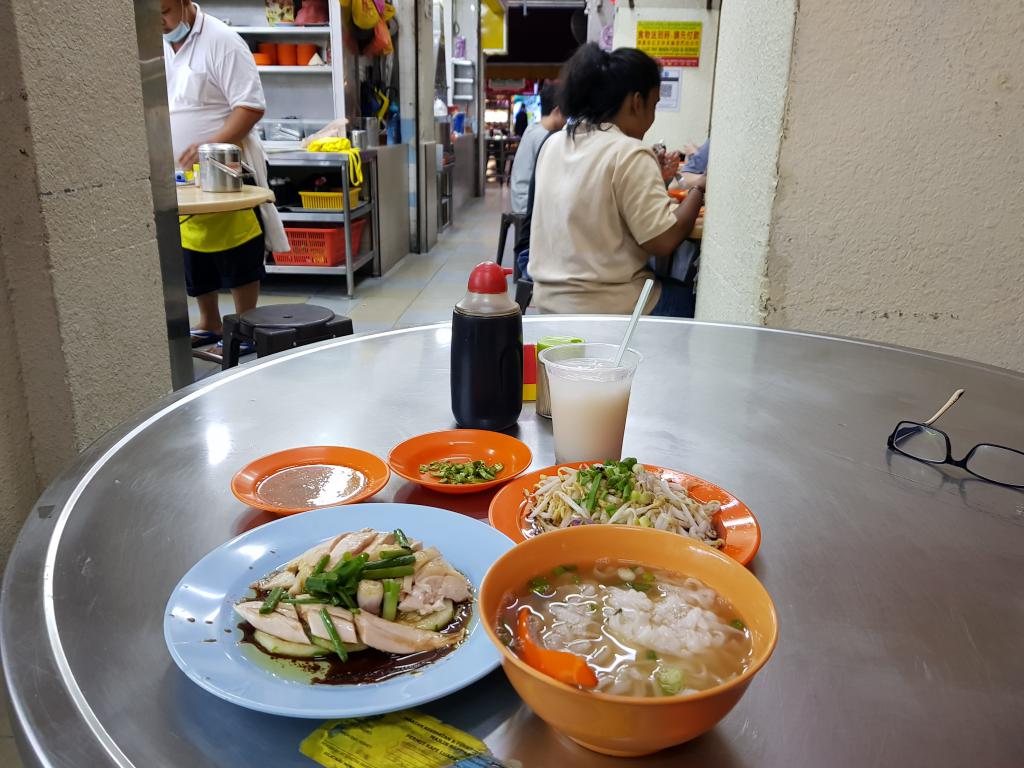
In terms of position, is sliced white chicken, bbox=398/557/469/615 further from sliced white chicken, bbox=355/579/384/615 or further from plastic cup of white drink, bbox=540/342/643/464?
plastic cup of white drink, bbox=540/342/643/464

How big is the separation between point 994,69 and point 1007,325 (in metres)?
0.63

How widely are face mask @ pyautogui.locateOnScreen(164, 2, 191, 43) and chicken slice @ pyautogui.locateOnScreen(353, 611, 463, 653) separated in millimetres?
4088

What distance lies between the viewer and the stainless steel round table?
58cm

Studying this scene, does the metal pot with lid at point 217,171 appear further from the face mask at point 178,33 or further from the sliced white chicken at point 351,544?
the sliced white chicken at point 351,544

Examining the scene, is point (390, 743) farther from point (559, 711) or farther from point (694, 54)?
point (694, 54)

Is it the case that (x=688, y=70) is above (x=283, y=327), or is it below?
above

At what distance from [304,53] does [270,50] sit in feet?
1.01

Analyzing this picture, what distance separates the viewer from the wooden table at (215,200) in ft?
9.59

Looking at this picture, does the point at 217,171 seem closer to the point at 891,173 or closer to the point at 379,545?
the point at 891,173

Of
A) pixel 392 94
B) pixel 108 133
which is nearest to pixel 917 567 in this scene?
pixel 108 133

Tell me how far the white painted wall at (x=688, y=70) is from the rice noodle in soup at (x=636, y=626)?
5.65 metres

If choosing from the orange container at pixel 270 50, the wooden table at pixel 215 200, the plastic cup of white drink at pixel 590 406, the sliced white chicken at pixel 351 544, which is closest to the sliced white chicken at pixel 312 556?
the sliced white chicken at pixel 351 544

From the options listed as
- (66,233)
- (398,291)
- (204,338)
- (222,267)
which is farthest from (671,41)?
(66,233)

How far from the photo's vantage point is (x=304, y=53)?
21.0 ft
